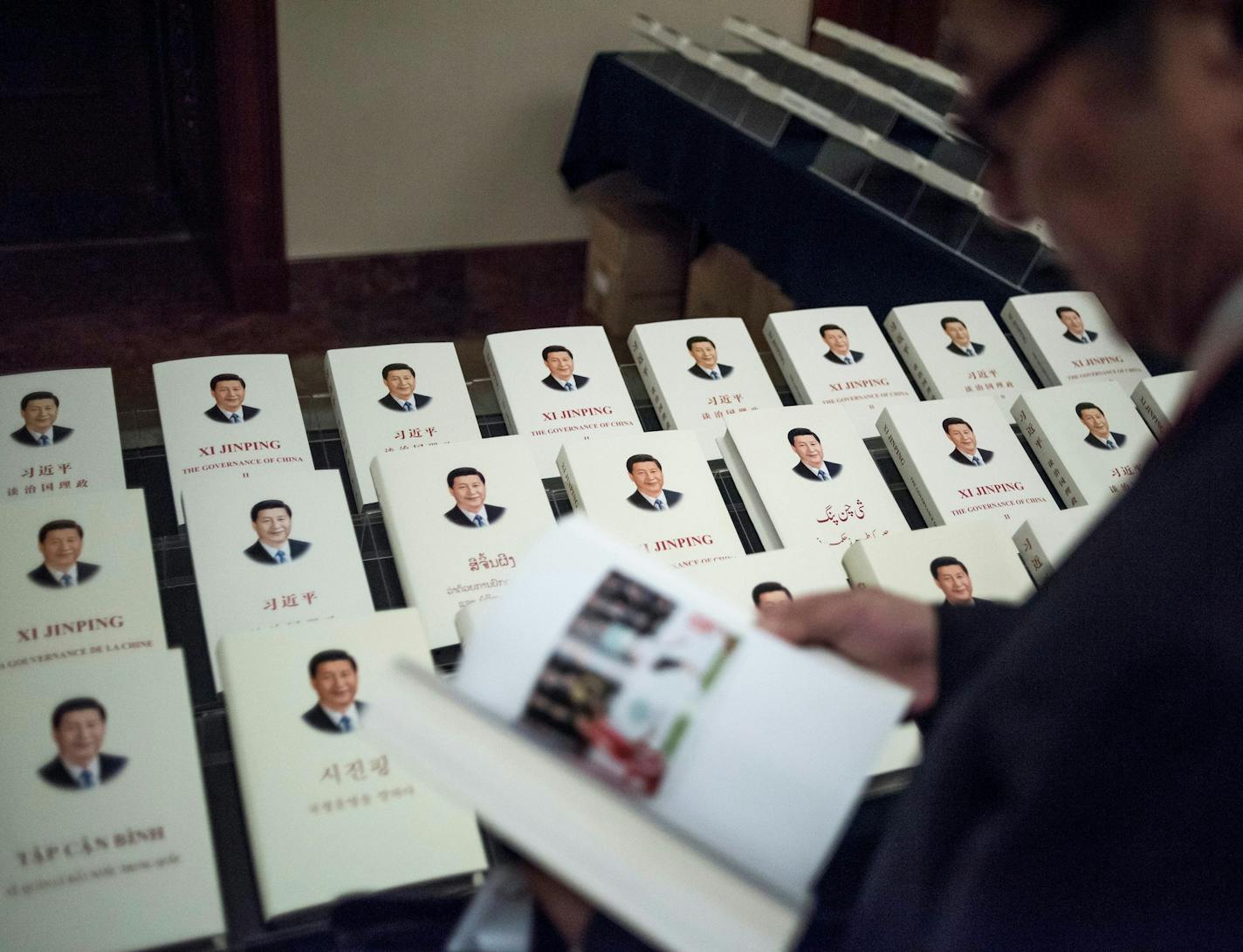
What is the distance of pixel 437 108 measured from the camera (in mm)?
4348

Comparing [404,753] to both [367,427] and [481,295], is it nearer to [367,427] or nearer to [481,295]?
[367,427]

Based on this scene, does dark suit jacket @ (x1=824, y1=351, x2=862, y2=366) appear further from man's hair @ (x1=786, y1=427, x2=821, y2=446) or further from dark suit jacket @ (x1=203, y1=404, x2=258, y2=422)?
dark suit jacket @ (x1=203, y1=404, x2=258, y2=422)

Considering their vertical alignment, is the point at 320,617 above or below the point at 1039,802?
below

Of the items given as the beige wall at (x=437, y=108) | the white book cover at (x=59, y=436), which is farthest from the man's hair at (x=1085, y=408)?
the beige wall at (x=437, y=108)

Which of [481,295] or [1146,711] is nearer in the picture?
[1146,711]

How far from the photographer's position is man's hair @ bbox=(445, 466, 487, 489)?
1.36 m

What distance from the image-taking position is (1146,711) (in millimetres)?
585

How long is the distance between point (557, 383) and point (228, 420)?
42 centimetres

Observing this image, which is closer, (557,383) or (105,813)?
(105,813)

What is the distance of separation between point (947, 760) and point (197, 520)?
89 centimetres

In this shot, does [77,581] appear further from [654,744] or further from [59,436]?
[654,744]

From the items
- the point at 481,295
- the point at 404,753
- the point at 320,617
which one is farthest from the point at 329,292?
the point at 404,753

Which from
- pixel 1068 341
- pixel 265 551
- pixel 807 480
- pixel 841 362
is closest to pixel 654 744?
pixel 265 551

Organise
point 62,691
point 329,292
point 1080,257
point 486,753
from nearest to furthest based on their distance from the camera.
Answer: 1. point 1080,257
2. point 486,753
3. point 62,691
4. point 329,292
